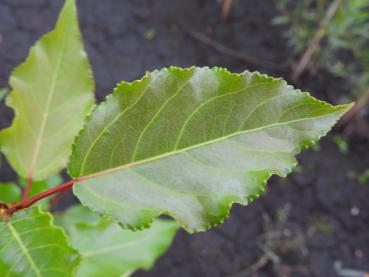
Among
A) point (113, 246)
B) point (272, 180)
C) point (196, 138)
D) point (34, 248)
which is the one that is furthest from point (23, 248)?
point (272, 180)

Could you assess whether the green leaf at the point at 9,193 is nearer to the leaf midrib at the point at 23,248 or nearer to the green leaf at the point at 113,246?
the green leaf at the point at 113,246

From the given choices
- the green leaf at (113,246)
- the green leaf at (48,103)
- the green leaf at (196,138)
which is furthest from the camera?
the green leaf at (113,246)

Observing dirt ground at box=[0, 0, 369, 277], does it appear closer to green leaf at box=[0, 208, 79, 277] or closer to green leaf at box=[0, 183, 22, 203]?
green leaf at box=[0, 183, 22, 203]

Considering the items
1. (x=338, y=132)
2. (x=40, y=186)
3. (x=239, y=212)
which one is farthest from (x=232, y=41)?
(x=40, y=186)

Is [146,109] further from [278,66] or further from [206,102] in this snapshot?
[278,66]

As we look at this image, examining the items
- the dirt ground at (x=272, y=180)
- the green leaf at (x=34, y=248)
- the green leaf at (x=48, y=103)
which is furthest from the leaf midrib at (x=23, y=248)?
the dirt ground at (x=272, y=180)

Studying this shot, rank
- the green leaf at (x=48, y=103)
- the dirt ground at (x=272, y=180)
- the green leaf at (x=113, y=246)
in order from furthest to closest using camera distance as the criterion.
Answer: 1. the dirt ground at (x=272, y=180)
2. the green leaf at (x=113, y=246)
3. the green leaf at (x=48, y=103)

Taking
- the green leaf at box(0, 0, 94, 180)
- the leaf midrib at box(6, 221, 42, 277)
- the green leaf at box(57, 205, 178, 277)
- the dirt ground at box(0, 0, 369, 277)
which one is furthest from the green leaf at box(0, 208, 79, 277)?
the dirt ground at box(0, 0, 369, 277)
